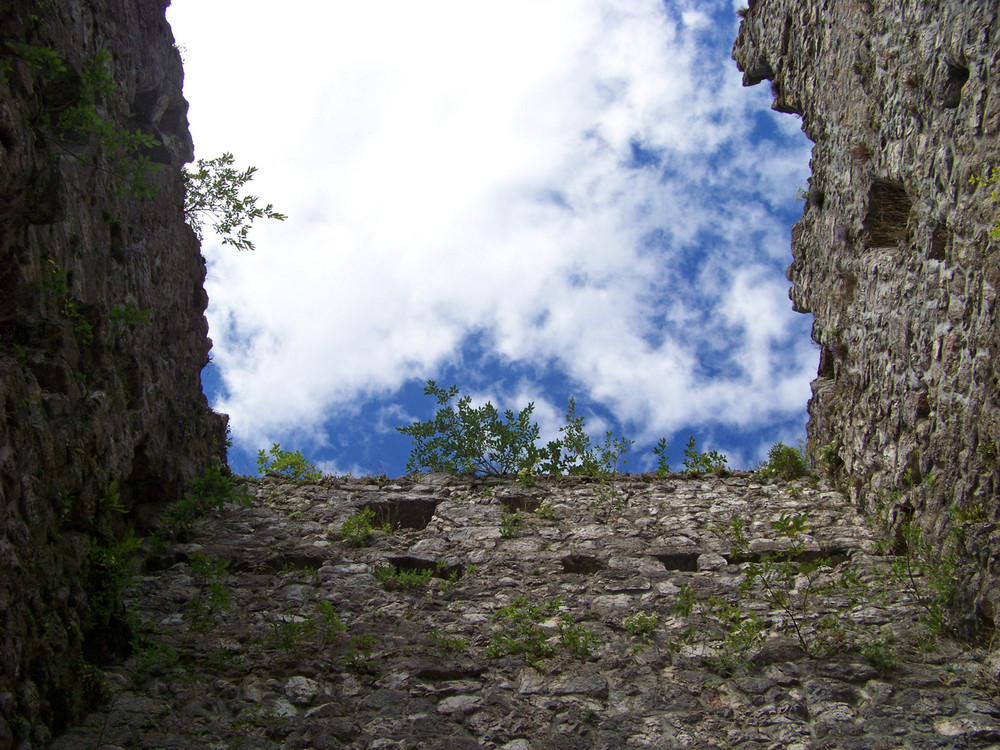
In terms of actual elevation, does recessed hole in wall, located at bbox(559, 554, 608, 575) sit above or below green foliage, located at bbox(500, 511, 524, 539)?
below

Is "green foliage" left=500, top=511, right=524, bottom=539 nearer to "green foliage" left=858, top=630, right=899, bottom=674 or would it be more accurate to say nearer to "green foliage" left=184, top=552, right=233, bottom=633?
"green foliage" left=184, top=552, right=233, bottom=633

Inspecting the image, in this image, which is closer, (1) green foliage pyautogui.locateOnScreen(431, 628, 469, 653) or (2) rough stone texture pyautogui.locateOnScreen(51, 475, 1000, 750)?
(2) rough stone texture pyautogui.locateOnScreen(51, 475, 1000, 750)

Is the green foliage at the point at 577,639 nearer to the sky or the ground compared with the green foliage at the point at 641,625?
nearer to the ground

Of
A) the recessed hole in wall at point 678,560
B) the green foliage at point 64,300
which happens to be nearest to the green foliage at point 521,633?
the recessed hole in wall at point 678,560

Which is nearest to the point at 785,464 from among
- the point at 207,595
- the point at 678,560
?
the point at 678,560

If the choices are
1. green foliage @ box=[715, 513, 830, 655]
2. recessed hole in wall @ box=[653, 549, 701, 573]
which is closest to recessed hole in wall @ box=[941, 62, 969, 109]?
green foliage @ box=[715, 513, 830, 655]

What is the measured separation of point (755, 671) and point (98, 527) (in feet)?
17.1

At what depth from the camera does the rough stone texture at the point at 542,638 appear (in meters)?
5.43

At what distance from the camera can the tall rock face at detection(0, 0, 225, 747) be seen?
4992 millimetres

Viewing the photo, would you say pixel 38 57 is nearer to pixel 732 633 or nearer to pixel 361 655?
pixel 361 655

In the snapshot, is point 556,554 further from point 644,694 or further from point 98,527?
point 98,527

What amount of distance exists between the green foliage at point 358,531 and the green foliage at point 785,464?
4.91 m

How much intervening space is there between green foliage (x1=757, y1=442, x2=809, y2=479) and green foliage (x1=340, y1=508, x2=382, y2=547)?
4910 millimetres

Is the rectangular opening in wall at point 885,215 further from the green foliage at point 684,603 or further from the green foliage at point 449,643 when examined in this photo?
the green foliage at point 449,643
